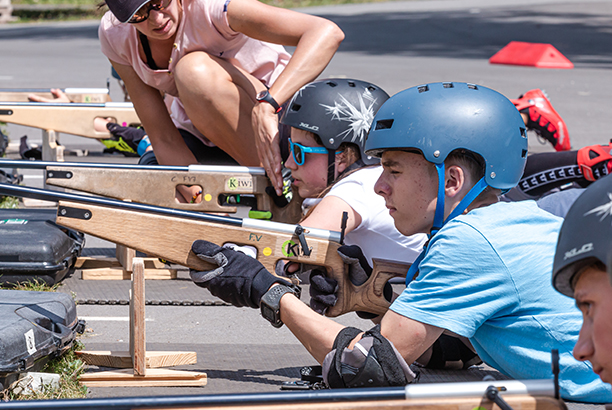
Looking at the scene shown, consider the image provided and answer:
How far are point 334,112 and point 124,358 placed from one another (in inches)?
56.4

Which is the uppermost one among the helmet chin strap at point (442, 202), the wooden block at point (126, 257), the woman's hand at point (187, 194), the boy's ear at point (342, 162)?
the helmet chin strap at point (442, 202)

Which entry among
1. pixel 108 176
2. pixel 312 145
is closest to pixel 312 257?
pixel 312 145

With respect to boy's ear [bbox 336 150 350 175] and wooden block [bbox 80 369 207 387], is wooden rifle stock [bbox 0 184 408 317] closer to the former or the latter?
wooden block [bbox 80 369 207 387]

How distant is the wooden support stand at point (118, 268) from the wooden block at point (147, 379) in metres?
1.49

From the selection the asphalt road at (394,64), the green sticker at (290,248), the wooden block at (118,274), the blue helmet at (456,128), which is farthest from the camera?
the wooden block at (118,274)

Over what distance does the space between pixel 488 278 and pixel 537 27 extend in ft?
65.8

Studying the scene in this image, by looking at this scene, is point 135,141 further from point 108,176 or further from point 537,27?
point 537,27

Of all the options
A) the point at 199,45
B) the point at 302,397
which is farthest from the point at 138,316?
the point at 199,45

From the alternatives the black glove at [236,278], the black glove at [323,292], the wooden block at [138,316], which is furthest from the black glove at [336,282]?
the wooden block at [138,316]

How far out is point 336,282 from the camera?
2844 millimetres

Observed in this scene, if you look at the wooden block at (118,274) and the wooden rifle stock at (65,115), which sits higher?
the wooden rifle stock at (65,115)

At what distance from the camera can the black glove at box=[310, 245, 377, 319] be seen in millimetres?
2811

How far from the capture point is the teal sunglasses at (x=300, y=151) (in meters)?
3.43

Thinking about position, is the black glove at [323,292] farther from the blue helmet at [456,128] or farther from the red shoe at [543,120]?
the red shoe at [543,120]
